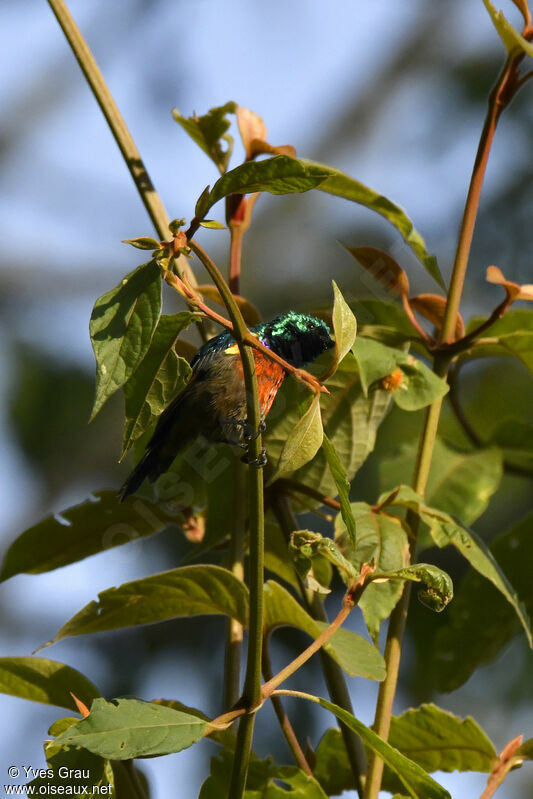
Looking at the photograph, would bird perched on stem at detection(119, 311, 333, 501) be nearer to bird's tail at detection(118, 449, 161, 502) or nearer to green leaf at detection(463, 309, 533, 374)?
bird's tail at detection(118, 449, 161, 502)

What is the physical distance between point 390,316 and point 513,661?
3.45 meters

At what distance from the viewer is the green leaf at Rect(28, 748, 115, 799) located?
1291 millimetres

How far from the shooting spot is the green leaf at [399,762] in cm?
129

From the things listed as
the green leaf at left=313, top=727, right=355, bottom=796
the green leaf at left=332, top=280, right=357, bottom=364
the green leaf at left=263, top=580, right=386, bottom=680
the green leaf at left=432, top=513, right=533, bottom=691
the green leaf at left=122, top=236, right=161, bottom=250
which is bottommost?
the green leaf at left=432, top=513, right=533, bottom=691

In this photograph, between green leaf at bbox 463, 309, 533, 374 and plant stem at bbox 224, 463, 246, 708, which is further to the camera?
green leaf at bbox 463, 309, 533, 374

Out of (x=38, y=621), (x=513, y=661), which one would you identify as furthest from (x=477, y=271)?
A: (x=38, y=621)

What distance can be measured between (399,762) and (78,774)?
1.42ft

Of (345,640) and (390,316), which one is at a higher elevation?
(390,316)

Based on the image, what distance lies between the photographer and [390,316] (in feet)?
6.82

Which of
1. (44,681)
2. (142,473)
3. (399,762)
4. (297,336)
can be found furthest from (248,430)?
(297,336)

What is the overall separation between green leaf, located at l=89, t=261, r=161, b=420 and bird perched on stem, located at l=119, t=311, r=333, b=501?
3.47 feet

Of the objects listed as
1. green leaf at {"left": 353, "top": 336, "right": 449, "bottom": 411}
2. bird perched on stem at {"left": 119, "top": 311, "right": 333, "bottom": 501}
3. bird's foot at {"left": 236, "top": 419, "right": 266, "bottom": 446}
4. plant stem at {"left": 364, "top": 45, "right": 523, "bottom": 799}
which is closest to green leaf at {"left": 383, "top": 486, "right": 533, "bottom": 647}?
plant stem at {"left": 364, "top": 45, "right": 523, "bottom": 799}

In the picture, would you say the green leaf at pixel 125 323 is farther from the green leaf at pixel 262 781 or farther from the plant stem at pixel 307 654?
the green leaf at pixel 262 781

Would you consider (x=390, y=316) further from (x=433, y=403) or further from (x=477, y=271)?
(x=477, y=271)
